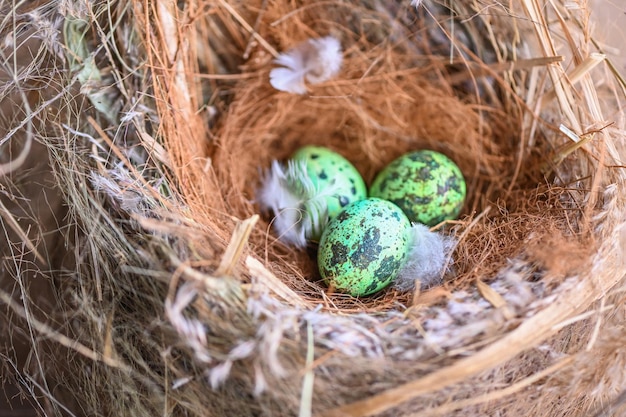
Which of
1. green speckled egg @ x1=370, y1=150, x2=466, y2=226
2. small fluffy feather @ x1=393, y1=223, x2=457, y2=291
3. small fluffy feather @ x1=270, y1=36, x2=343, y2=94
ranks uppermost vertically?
small fluffy feather @ x1=270, y1=36, x2=343, y2=94

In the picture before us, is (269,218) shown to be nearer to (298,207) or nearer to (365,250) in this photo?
(298,207)

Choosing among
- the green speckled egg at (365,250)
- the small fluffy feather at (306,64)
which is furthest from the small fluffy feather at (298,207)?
the small fluffy feather at (306,64)

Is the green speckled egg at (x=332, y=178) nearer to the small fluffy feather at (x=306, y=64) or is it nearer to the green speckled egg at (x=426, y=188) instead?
the green speckled egg at (x=426, y=188)

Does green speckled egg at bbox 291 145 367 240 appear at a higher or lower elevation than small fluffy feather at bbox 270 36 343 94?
lower

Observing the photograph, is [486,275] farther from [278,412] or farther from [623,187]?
[278,412]

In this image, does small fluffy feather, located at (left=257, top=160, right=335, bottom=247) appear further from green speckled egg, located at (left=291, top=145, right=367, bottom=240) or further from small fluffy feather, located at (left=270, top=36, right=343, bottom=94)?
small fluffy feather, located at (left=270, top=36, right=343, bottom=94)

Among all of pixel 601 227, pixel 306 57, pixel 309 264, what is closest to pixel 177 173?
pixel 309 264

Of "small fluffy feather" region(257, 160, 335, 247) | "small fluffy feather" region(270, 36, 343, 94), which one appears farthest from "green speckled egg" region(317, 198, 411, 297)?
"small fluffy feather" region(270, 36, 343, 94)
